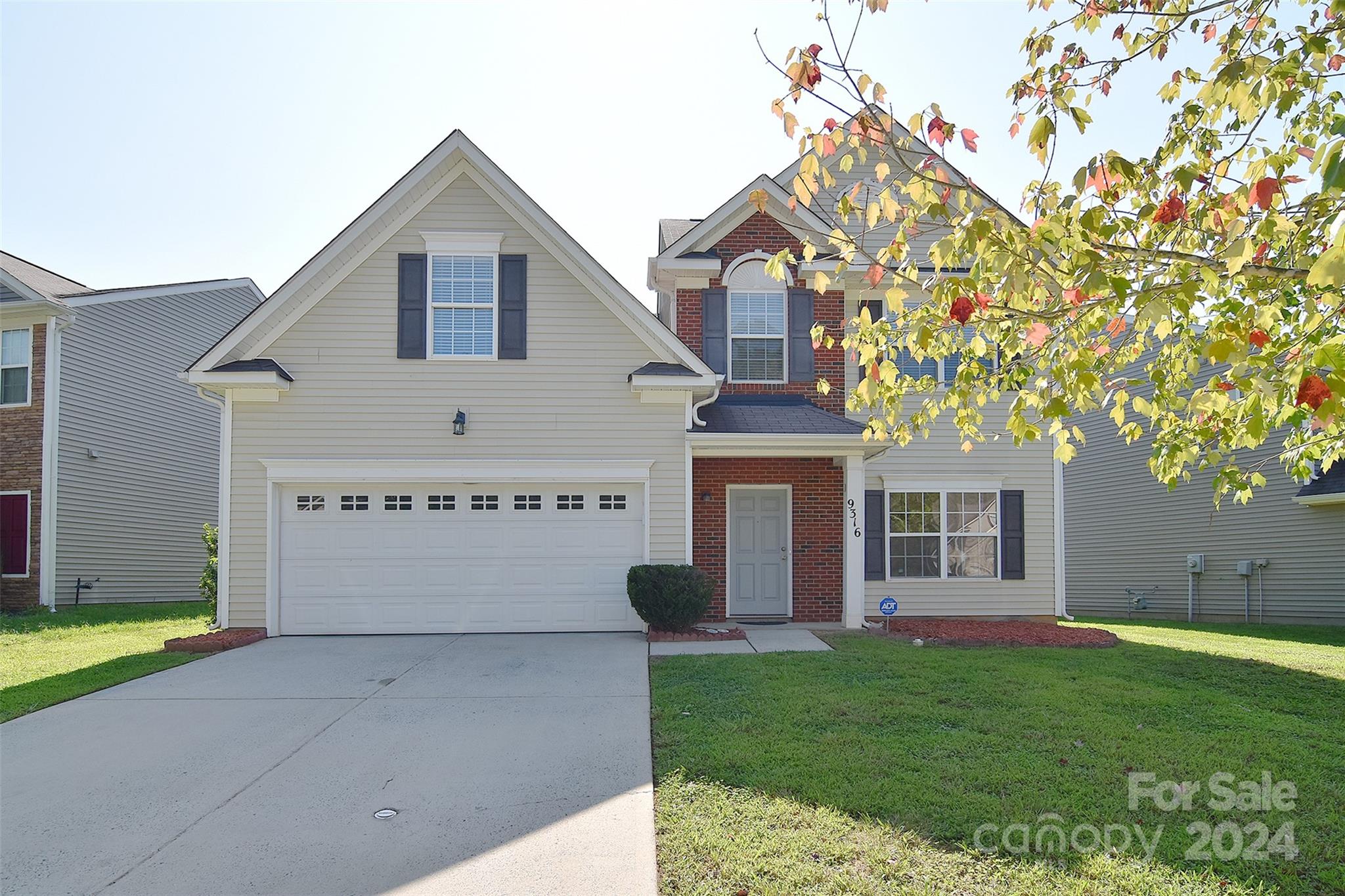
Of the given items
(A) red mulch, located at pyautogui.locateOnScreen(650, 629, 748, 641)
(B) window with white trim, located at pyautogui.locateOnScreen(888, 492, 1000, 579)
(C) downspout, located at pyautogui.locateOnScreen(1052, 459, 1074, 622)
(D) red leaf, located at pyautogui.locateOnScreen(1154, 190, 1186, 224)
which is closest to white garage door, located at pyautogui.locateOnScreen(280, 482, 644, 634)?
(A) red mulch, located at pyautogui.locateOnScreen(650, 629, 748, 641)

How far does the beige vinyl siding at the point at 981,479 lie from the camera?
14.1 m

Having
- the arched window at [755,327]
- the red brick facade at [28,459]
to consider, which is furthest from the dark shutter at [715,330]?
the red brick facade at [28,459]

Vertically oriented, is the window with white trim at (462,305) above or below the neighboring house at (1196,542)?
above

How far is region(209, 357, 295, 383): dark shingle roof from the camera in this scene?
11.7 metres

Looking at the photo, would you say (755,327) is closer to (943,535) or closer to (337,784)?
(943,535)

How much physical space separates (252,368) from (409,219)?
291 centimetres

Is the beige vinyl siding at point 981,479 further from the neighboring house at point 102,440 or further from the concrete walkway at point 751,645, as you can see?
the neighboring house at point 102,440

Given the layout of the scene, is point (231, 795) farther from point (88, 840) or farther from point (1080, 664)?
point (1080, 664)

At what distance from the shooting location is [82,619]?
15.1m

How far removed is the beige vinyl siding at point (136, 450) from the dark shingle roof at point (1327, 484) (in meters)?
21.2

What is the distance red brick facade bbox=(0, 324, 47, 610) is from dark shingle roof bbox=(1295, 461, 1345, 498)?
2347 centimetres

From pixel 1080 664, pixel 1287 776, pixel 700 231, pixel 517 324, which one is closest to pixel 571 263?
pixel 517 324

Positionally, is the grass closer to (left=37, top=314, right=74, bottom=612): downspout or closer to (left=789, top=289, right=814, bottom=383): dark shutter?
(left=37, top=314, right=74, bottom=612): downspout

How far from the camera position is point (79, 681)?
916 cm
